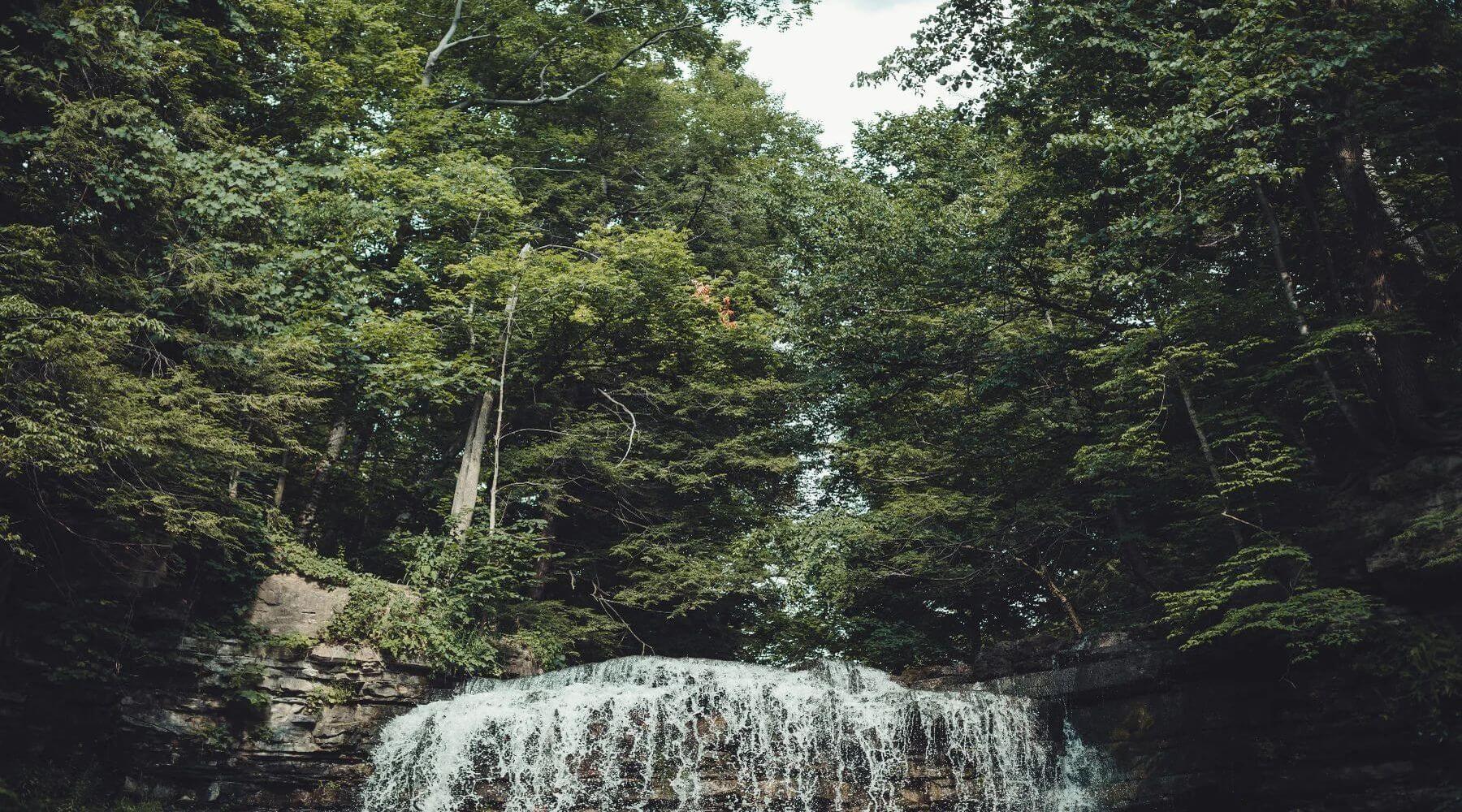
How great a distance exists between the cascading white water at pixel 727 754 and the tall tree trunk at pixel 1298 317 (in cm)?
514

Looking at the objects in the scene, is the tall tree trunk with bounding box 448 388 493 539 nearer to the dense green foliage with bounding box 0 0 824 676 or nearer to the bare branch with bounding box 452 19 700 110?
the dense green foliage with bounding box 0 0 824 676

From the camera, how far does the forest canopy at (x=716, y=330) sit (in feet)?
32.3

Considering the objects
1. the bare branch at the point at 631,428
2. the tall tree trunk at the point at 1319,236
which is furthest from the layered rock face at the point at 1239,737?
the bare branch at the point at 631,428

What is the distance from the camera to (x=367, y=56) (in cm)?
1880

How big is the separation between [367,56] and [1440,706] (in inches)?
794

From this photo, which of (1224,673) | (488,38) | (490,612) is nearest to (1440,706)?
(1224,673)

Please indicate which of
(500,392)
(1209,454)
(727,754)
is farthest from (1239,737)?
(500,392)

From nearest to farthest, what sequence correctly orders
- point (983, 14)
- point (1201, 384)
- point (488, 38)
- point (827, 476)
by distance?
point (1201, 384) → point (983, 14) → point (827, 476) → point (488, 38)

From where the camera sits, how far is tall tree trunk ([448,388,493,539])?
15047mm

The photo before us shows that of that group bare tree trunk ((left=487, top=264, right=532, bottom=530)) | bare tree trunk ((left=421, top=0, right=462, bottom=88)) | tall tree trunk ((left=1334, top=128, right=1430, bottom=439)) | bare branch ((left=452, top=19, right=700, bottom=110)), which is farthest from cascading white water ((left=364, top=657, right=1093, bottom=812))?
bare branch ((left=452, top=19, right=700, bottom=110))

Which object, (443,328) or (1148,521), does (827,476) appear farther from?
(443,328)

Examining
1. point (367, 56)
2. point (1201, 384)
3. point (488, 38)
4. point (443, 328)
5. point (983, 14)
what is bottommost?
point (1201, 384)

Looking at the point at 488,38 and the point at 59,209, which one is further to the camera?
the point at 488,38

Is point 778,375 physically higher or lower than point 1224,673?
higher
